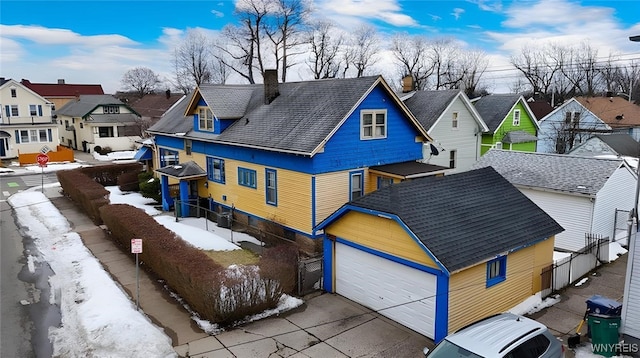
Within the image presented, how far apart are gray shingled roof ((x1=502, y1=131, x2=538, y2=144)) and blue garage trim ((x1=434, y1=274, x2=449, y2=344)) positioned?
28863mm

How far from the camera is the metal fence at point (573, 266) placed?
616 inches

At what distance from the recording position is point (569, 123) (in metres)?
44.1

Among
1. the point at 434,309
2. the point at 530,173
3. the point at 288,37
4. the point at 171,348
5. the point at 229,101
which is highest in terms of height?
the point at 288,37

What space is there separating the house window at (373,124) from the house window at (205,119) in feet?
29.5

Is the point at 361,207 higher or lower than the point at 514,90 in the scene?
lower

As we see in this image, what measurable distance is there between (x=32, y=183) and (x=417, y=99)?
3149 centimetres

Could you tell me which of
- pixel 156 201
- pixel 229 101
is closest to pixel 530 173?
pixel 229 101

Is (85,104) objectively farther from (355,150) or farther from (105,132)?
(355,150)

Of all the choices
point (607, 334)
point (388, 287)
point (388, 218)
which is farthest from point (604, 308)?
point (388, 218)

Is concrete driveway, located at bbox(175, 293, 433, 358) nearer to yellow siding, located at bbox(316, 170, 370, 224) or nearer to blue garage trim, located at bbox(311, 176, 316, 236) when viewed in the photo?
blue garage trim, located at bbox(311, 176, 316, 236)

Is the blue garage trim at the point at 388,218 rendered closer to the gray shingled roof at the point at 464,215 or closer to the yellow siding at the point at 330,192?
the gray shingled roof at the point at 464,215

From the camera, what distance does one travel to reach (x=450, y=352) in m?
9.30

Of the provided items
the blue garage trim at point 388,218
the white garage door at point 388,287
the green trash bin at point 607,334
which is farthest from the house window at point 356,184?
the green trash bin at point 607,334

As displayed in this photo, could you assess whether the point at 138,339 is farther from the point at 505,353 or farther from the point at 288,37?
the point at 288,37
